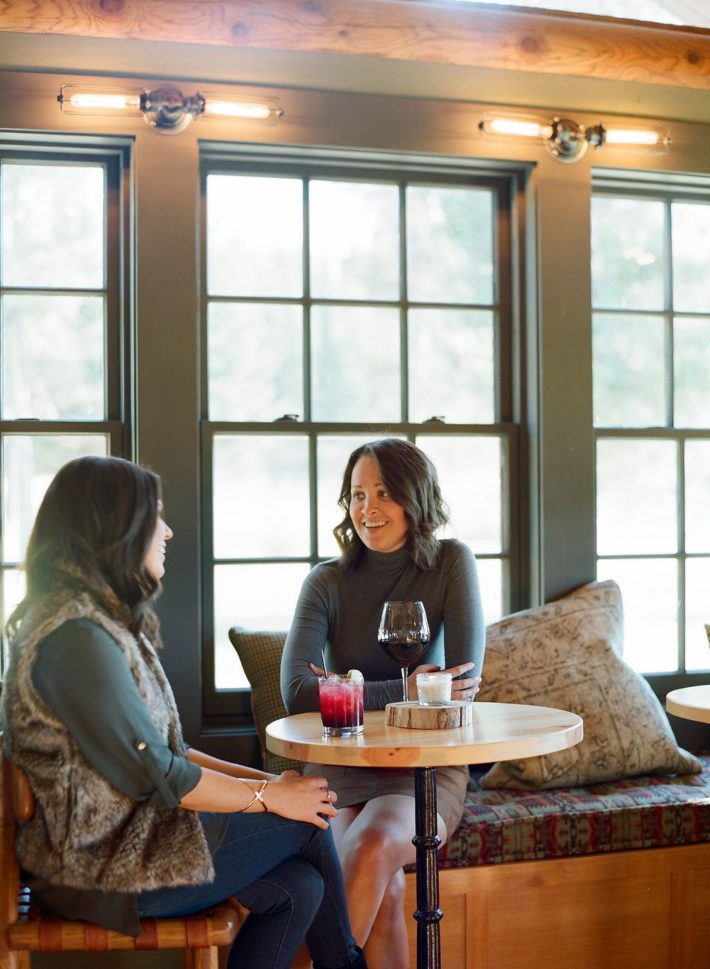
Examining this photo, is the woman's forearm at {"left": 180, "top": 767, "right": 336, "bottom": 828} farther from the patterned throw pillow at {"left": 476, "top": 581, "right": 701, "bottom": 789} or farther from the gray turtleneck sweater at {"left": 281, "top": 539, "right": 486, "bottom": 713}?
the patterned throw pillow at {"left": 476, "top": 581, "right": 701, "bottom": 789}

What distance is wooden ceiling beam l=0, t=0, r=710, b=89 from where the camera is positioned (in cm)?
299

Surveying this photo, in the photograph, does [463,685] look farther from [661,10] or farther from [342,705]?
[661,10]

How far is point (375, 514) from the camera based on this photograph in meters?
2.98

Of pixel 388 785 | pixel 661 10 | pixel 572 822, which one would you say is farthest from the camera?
pixel 661 10

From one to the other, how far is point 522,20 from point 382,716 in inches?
84.6

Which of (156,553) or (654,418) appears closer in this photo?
(156,553)

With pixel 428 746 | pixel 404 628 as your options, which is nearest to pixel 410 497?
pixel 404 628

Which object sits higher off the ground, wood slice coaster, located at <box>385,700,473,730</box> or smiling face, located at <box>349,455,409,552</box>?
smiling face, located at <box>349,455,409,552</box>

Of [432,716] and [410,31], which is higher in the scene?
[410,31]

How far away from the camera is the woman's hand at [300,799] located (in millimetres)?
2129

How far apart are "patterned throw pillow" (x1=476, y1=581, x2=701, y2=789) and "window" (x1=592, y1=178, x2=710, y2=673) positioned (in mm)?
466

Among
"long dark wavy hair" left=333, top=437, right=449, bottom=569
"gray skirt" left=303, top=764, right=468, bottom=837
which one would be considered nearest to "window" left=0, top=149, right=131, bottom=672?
"long dark wavy hair" left=333, top=437, right=449, bottom=569

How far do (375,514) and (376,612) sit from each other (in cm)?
27

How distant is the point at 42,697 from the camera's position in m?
1.92
